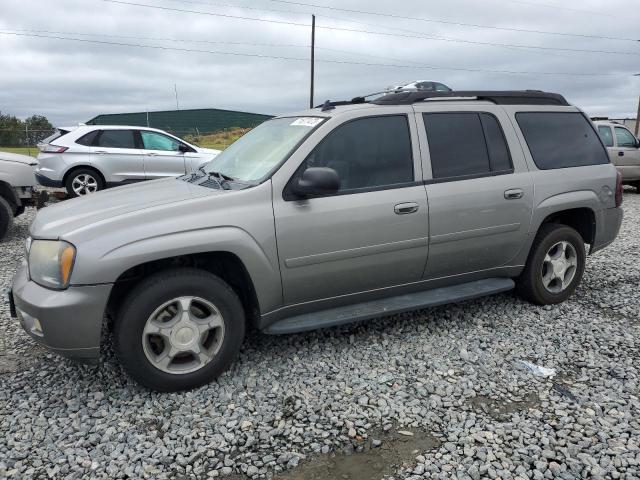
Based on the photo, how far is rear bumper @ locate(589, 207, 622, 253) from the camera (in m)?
4.85

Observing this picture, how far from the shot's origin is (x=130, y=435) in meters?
2.89

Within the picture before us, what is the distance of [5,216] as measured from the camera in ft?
25.3

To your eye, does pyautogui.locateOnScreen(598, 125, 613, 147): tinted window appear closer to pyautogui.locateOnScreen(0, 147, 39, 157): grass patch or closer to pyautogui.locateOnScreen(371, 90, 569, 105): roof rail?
pyautogui.locateOnScreen(371, 90, 569, 105): roof rail

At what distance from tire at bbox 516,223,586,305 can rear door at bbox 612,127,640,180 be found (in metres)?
9.90

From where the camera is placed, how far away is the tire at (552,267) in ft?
15.1

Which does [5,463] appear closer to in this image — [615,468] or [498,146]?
[615,468]

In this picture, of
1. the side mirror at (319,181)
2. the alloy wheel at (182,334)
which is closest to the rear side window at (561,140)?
the side mirror at (319,181)

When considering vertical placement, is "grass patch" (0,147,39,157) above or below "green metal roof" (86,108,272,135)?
below

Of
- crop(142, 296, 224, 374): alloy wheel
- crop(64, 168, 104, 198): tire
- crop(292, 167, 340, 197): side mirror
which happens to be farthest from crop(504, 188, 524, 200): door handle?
crop(64, 168, 104, 198): tire

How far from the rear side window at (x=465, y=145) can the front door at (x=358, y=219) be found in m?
0.20

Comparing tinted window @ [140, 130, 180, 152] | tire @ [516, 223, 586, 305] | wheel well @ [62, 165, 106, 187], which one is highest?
tinted window @ [140, 130, 180, 152]

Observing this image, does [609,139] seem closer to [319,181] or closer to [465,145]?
[465,145]

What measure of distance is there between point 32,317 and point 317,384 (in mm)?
1806

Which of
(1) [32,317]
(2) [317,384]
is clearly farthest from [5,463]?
(2) [317,384]
